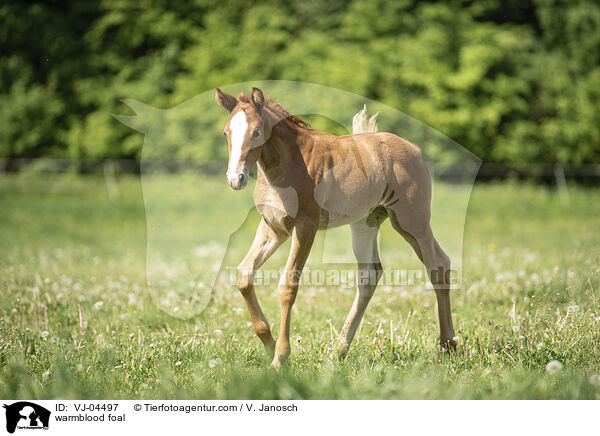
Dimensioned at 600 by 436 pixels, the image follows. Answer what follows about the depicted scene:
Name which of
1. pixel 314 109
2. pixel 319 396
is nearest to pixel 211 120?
pixel 314 109

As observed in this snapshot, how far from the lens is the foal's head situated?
10.5ft

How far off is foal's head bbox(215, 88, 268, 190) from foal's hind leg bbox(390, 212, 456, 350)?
4.07 ft

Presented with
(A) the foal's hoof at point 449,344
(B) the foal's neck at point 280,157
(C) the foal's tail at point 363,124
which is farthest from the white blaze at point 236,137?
(A) the foal's hoof at point 449,344

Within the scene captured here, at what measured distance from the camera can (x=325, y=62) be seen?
59.1 feet

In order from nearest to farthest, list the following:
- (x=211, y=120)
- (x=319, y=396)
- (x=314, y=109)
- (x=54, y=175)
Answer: (x=319, y=396)
(x=314, y=109)
(x=211, y=120)
(x=54, y=175)

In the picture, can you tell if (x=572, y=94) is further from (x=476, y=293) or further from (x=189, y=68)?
(x=476, y=293)

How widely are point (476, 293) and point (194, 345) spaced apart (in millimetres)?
3174

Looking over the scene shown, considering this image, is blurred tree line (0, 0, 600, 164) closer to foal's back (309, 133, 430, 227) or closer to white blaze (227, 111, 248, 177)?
foal's back (309, 133, 430, 227)

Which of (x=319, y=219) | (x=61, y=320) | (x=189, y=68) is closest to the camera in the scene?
(x=319, y=219)

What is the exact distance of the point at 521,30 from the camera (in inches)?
786

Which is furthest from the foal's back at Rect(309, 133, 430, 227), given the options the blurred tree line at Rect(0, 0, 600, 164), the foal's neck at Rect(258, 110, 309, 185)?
the blurred tree line at Rect(0, 0, 600, 164)
